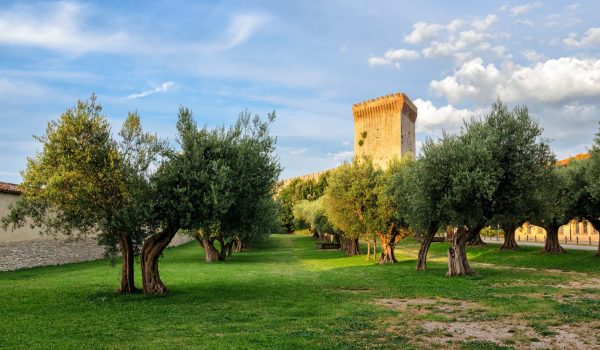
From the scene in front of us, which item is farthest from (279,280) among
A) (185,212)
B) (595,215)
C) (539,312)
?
(595,215)

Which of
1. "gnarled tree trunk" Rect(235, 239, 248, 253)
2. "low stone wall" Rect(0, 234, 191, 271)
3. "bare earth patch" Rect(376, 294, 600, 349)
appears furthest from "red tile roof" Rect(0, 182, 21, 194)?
"gnarled tree trunk" Rect(235, 239, 248, 253)

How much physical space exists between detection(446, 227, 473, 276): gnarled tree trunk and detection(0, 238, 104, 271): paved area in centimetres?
2475

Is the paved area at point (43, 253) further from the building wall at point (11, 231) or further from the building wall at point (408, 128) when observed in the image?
the building wall at point (408, 128)

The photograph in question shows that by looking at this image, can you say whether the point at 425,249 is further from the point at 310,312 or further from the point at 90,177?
the point at 90,177

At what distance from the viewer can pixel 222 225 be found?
75.6ft

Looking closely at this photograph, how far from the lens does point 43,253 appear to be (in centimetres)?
4056

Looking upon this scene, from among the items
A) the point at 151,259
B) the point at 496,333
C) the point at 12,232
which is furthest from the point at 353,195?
the point at 496,333

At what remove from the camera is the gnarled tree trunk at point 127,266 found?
75.3 ft

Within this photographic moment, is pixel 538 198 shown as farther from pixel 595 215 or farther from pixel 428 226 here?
pixel 595 215

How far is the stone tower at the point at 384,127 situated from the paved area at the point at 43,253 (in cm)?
6885

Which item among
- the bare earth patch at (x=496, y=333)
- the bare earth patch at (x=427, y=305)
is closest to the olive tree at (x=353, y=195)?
the bare earth patch at (x=427, y=305)

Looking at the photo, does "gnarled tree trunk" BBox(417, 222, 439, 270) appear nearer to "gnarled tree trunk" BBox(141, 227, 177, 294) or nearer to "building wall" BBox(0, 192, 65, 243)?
"gnarled tree trunk" BBox(141, 227, 177, 294)

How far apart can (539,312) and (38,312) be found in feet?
60.4

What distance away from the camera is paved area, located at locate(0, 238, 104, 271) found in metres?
36.2
